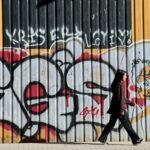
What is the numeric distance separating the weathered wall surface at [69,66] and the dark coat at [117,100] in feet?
1.42

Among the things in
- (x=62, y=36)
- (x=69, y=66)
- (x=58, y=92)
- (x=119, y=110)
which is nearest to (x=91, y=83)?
(x=69, y=66)

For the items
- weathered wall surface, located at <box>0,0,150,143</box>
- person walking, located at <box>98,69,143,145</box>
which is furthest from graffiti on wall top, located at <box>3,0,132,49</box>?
person walking, located at <box>98,69,143,145</box>

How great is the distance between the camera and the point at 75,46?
1661 cm

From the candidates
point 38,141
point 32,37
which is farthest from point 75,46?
point 38,141

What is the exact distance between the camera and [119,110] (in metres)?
16.1

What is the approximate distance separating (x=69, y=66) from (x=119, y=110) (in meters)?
1.51

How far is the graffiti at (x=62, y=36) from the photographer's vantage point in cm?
1655

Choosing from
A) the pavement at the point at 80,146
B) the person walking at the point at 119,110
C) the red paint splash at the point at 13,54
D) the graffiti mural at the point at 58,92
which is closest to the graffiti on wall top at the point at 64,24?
the red paint splash at the point at 13,54

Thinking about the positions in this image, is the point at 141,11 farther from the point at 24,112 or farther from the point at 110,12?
the point at 24,112

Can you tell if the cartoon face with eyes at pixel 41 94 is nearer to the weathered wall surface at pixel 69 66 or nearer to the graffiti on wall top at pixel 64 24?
the weathered wall surface at pixel 69 66

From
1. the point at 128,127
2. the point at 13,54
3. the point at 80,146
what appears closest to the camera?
the point at 80,146

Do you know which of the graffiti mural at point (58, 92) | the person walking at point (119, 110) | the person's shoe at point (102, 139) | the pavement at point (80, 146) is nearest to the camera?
the pavement at point (80, 146)

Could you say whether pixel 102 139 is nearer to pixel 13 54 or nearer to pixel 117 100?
pixel 117 100

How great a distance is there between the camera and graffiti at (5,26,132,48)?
1655 centimetres
